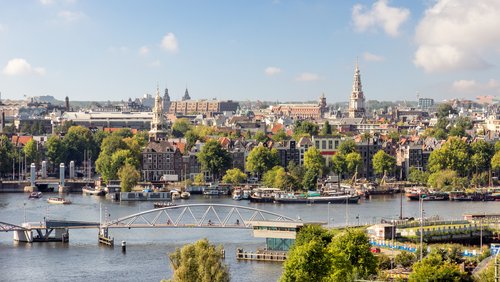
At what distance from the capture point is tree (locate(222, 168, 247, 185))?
201 ft

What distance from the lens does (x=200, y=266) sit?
25484 millimetres

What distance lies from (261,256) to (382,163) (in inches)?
1268

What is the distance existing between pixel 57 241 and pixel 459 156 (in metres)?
31.5

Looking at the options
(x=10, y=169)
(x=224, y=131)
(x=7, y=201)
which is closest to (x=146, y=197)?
(x=7, y=201)

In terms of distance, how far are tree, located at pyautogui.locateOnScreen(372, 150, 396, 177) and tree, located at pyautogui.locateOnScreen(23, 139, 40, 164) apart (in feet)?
61.6

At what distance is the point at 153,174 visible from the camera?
64.1m

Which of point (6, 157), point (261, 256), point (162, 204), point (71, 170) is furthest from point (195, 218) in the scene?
point (6, 157)

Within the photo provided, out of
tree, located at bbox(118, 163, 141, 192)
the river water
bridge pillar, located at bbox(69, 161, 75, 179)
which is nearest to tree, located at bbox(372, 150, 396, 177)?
the river water

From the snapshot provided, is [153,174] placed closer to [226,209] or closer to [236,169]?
[236,169]

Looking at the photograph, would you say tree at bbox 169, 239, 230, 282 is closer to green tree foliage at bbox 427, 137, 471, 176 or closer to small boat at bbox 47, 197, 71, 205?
small boat at bbox 47, 197, 71, 205

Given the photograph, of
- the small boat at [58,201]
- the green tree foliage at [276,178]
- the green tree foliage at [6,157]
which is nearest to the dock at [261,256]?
the small boat at [58,201]

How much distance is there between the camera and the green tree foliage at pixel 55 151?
226 feet

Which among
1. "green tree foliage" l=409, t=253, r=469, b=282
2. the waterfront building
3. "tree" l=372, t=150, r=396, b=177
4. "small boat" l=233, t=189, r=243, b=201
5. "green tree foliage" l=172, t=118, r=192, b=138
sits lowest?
"small boat" l=233, t=189, r=243, b=201

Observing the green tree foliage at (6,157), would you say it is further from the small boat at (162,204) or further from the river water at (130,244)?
the small boat at (162,204)
